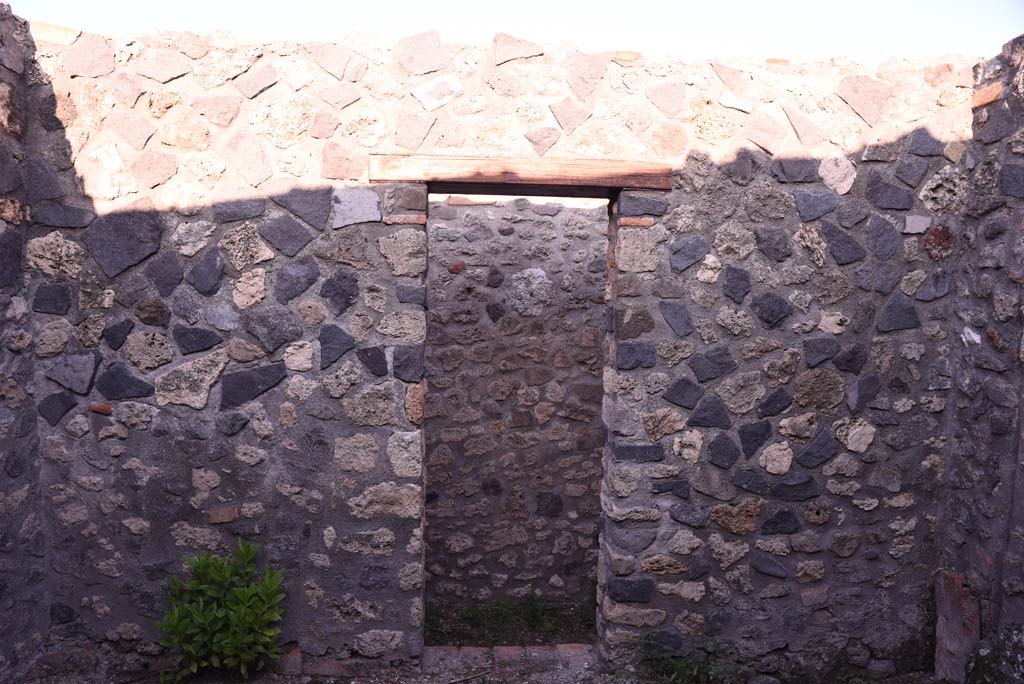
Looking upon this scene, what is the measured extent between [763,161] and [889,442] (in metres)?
1.27

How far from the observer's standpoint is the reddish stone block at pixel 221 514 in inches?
117

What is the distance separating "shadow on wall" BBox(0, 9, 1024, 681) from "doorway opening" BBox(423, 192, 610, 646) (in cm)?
133

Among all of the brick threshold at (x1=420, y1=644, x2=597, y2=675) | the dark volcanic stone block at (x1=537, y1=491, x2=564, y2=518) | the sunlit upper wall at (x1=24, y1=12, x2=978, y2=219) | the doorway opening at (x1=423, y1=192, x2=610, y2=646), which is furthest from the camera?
the dark volcanic stone block at (x1=537, y1=491, x2=564, y2=518)

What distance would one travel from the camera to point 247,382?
9.60ft

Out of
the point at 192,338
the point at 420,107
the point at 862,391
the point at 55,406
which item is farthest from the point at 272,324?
the point at 862,391

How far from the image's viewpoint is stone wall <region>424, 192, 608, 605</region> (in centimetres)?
435

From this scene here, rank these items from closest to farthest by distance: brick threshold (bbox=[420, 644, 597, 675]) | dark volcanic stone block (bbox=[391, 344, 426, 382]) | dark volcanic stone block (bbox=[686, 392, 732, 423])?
dark volcanic stone block (bbox=[391, 344, 426, 382])
dark volcanic stone block (bbox=[686, 392, 732, 423])
brick threshold (bbox=[420, 644, 597, 675])

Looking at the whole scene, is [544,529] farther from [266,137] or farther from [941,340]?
[266,137]

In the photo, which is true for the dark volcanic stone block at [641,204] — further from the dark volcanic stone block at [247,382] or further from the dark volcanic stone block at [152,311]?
the dark volcanic stone block at [152,311]

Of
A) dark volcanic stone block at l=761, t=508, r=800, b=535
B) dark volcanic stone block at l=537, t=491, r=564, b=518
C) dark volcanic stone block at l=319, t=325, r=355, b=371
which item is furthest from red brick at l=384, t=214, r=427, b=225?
dark volcanic stone block at l=537, t=491, r=564, b=518

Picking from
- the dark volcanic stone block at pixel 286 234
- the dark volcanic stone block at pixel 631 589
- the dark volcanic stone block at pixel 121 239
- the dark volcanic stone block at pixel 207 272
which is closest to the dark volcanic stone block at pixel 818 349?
the dark volcanic stone block at pixel 631 589

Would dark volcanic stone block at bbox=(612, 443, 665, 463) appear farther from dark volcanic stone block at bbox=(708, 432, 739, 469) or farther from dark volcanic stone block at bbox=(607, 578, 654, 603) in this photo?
dark volcanic stone block at bbox=(607, 578, 654, 603)

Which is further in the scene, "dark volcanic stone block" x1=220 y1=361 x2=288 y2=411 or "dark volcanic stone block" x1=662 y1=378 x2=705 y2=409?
"dark volcanic stone block" x1=662 y1=378 x2=705 y2=409

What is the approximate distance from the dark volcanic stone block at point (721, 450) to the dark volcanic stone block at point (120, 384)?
221 cm
